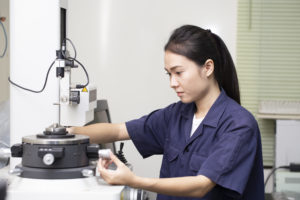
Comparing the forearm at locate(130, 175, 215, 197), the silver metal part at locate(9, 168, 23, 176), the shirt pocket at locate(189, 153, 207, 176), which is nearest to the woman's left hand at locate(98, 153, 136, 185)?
the forearm at locate(130, 175, 215, 197)

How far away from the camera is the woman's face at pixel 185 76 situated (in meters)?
1.44

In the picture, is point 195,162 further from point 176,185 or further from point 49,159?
point 49,159

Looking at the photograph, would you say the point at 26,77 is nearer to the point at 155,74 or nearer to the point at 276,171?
the point at 155,74

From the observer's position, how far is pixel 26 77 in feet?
4.82

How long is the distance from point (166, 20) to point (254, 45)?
1.89 ft

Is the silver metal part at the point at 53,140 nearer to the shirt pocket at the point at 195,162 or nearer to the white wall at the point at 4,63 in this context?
the shirt pocket at the point at 195,162

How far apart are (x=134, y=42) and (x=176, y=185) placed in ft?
5.71

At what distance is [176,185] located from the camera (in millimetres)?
1210

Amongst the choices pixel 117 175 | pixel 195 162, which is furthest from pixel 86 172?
pixel 195 162

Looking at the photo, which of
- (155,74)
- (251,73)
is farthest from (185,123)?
(251,73)

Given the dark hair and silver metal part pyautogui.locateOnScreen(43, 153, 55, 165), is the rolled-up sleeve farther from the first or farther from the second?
silver metal part pyautogui.locateOnScreen(43, 153, 55, 165)

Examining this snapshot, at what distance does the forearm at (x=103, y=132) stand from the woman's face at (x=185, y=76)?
326 millimetres

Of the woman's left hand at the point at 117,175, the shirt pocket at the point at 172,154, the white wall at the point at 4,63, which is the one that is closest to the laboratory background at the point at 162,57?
the white wall at the point at 4,63

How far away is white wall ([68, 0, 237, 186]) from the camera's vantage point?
2.81 metres
